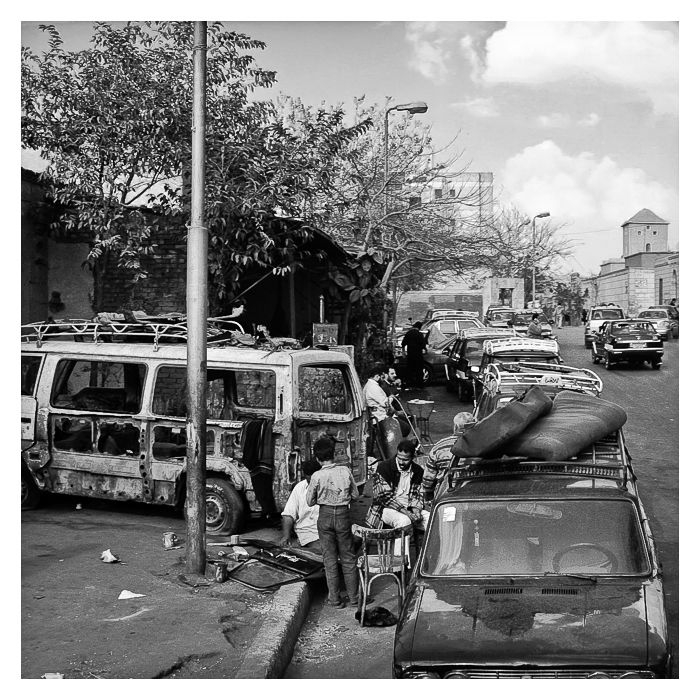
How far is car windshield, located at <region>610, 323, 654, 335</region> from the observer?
26.4 m

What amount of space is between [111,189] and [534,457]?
857cm

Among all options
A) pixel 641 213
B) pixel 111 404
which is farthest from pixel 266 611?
pixel 641 213

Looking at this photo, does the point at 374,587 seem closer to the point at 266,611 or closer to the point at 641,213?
the point at 266,611

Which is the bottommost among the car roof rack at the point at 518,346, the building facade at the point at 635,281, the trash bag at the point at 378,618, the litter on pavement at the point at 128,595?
the trash bag at the point at 378,618

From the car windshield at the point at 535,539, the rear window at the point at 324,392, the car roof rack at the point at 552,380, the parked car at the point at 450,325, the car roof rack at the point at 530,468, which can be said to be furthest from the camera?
the parked car at the point at 450,325

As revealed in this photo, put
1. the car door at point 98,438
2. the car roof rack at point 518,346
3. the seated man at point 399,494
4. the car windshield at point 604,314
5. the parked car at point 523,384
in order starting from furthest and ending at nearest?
1. the car windshield at point 604,314
2. the car roof rack at point 518,346
3. the parked car at point 523,384
4. the car door at point 98,438
5. the seated man at point 399,494

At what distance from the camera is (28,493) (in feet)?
31.3

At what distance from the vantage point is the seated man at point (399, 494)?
746 centimetres

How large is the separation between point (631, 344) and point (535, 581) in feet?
72.3

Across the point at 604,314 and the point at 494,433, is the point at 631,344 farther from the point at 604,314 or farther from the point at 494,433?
the point at 494,433

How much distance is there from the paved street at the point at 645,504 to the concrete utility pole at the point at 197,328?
1254 mm

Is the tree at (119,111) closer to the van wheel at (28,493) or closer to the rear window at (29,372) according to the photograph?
the rear window at (29,372)

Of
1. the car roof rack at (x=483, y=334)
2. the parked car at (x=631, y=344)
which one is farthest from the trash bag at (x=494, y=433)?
the parked car at (x=631, y=344)

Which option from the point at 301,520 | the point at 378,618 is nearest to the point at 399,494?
the point at 301,520
